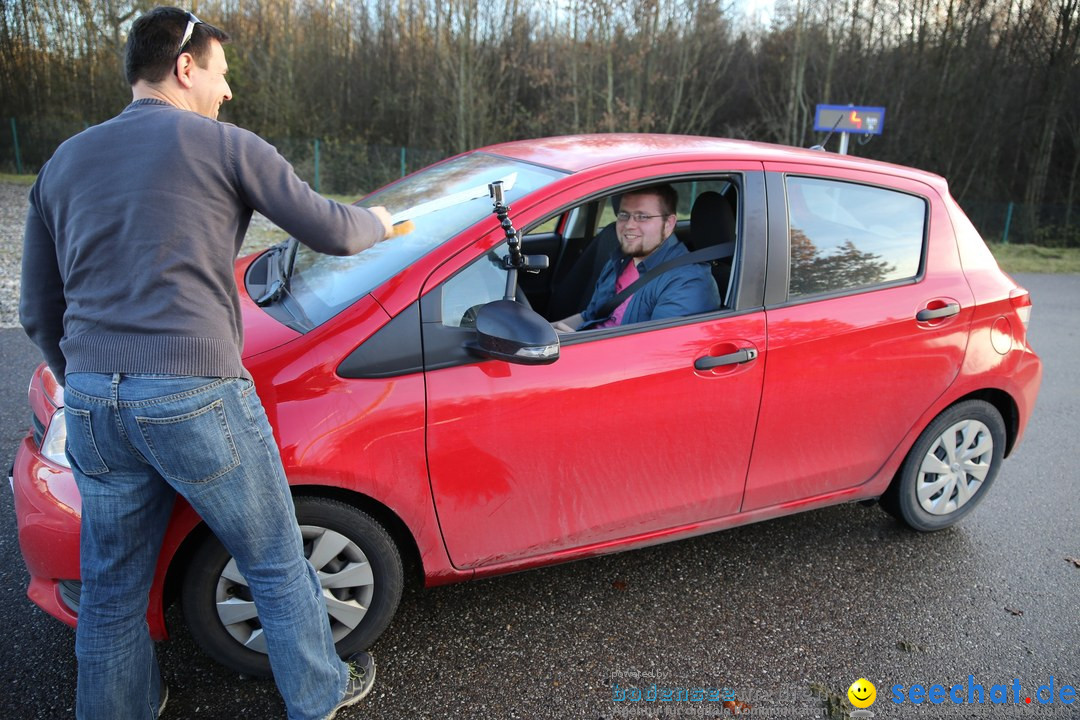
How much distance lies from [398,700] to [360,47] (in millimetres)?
28164

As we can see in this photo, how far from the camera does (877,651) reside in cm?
270

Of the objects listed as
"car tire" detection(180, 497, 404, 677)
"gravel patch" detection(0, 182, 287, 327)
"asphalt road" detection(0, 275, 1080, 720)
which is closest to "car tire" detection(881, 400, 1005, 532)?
"asphalt road" detection(0, 275, 1080, 720)

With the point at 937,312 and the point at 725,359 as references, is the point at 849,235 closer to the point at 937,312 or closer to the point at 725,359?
the point at 937,312

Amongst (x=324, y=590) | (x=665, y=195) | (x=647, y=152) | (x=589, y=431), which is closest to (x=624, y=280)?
(x=665, y=195)

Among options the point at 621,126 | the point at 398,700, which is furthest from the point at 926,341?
the point at 621,126

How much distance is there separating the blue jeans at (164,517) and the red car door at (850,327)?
1.67m

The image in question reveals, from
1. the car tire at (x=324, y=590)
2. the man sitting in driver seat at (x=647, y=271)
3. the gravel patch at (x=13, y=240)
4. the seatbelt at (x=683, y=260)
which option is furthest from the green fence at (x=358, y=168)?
the car tire at (x=324, y=590)

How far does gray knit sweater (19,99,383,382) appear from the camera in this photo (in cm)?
164

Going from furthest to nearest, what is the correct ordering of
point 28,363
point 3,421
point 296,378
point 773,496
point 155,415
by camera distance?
point 28,363 → point 3,421 → point 773,496 → point 296,378 → point 155,415

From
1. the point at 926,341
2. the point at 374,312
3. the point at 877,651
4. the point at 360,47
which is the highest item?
the point at 360,47

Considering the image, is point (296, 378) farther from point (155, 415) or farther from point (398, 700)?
point (398, 700)

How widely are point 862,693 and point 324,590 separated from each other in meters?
A: 1.77

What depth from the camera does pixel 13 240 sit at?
9984 mm

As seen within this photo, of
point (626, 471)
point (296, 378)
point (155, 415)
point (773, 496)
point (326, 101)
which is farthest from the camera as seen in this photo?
point (326, 101)
